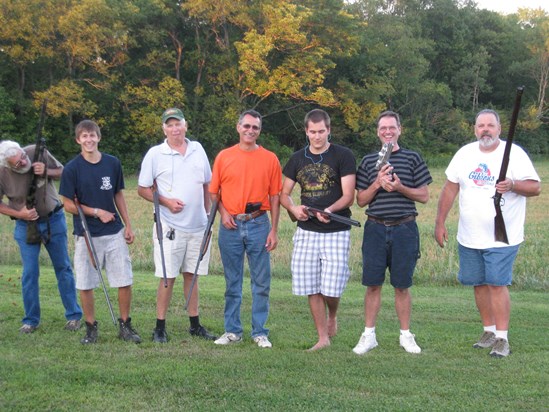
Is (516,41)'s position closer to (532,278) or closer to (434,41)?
(434,41)

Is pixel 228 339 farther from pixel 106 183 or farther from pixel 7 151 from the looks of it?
pixel 7 151

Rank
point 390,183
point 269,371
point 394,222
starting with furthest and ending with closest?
point 394,222, point 390,183, point 269,371

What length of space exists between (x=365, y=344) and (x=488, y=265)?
1.33 meters

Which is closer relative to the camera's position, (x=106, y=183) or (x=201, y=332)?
(x=106, y=183)

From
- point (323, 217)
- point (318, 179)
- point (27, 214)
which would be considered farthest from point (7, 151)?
point (323, 217)

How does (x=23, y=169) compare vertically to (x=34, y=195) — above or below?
above

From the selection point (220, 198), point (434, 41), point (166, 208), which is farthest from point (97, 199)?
point (434, 41)

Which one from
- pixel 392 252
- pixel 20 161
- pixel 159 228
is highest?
pixel 20 161

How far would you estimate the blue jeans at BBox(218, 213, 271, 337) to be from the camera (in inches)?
255

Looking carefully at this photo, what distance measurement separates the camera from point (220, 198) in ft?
21.5

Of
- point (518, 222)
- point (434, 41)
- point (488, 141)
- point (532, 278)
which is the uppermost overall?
point (434, 41)

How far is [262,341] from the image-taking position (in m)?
6.38

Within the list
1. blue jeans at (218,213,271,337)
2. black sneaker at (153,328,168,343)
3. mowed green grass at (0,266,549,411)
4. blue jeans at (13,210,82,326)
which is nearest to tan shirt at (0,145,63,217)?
blue jeans at (13,210,82,326)

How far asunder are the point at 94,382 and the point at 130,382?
0.86ft
